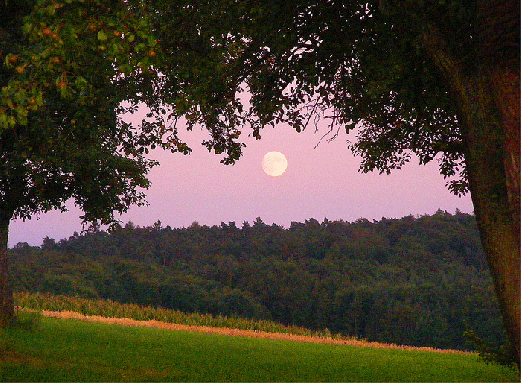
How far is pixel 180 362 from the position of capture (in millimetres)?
14953

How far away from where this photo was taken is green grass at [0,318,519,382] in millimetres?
12661

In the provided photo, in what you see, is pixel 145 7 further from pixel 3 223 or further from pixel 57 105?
pixel 3 223

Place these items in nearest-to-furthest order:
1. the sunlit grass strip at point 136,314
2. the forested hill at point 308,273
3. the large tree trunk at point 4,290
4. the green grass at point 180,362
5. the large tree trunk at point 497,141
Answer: the large tree trunk at point 497,141 → the green grass at point 180,362 → the large tree trunk at point 4,290 → the sunlit grass strip at point 136,314 → the forested hill at point 308,273

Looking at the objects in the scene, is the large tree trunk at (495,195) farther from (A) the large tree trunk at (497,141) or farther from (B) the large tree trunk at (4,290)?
(B) the large tree trunk at (4,290)

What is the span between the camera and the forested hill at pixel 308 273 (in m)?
70.2

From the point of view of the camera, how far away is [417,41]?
10258 millimetres

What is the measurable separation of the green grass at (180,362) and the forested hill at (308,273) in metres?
43.1

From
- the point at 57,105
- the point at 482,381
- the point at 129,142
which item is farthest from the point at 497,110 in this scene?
the point at 129,142

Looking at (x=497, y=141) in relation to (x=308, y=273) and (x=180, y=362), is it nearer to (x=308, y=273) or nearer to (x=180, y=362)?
(x=180, y=362)

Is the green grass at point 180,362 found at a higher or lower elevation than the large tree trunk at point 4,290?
lower

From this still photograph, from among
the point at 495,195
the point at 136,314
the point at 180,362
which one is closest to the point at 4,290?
the point at 180,362

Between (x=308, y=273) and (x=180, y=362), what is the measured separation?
247ft

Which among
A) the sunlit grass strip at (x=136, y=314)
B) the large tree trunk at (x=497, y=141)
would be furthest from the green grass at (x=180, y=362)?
the sunlit grass strip at (x=136, y=314)

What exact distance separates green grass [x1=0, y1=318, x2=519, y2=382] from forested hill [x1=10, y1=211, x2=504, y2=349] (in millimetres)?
43081
